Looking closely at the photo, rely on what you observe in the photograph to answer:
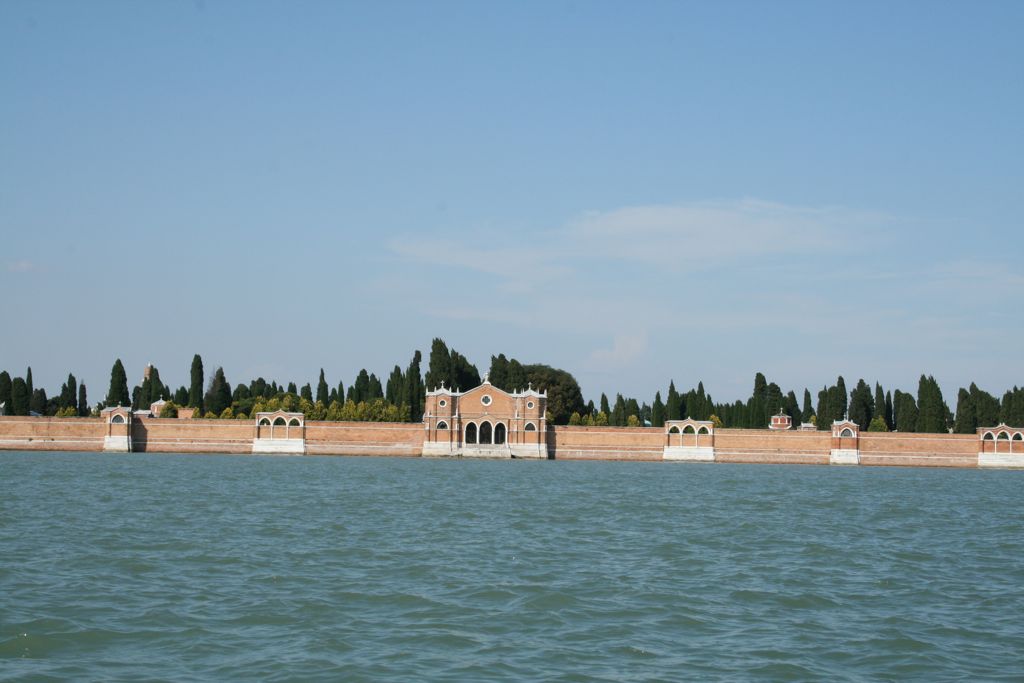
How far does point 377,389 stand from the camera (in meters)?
71.7

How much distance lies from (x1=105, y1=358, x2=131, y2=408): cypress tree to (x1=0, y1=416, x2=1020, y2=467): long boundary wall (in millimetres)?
8033

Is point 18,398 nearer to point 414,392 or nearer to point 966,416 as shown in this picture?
point 414,392

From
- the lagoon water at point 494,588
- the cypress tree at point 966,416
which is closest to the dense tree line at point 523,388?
the cypress tree at point 966,416

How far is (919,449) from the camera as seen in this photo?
2276 inches

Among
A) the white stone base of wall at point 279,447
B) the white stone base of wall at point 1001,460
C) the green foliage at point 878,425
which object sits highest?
the green foliage at point 878,425

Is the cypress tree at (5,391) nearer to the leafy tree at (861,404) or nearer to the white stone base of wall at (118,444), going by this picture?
the white stone base of wall at (118,444)

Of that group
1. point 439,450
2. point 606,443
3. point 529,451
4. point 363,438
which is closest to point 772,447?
point 606,443

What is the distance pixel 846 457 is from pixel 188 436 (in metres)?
32.9

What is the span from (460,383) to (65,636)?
5600 centimetres

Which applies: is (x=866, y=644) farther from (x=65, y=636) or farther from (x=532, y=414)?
(x=532, y=414)

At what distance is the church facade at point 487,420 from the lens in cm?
5591

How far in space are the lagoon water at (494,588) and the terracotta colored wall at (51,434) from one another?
2765cm

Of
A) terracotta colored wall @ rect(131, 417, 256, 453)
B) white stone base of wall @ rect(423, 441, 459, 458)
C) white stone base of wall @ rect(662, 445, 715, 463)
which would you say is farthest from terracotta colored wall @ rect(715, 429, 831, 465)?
terracotta colored wall @ rect(131, 417, 256, 453)

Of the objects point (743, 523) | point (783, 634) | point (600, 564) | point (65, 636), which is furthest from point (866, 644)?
point (743, 523)
